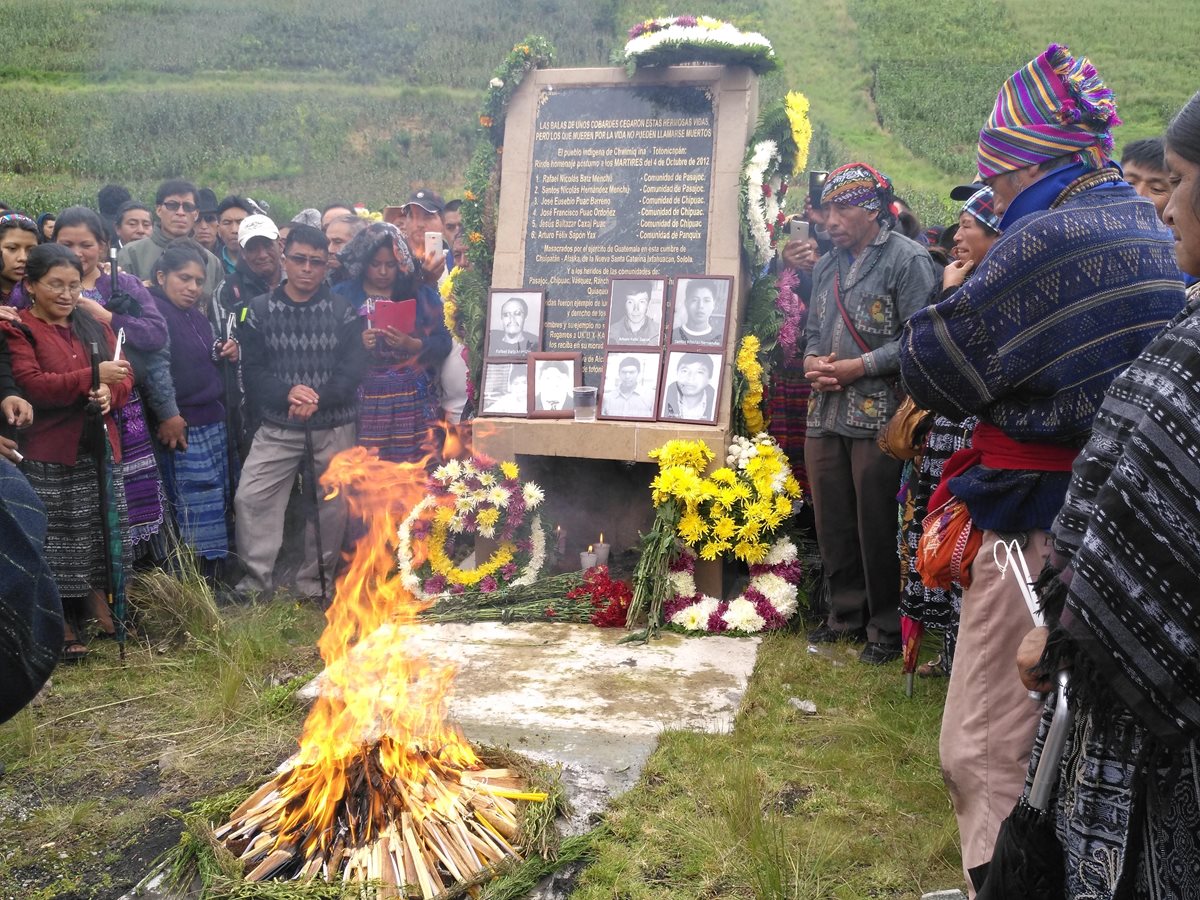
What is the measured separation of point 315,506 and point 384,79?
40.6 meters

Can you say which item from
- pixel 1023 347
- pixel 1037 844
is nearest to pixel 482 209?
pixel 1023 347

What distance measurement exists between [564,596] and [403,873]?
324cm

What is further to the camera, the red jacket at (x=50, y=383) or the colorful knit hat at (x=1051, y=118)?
the red jacket at (x=50, y=383)

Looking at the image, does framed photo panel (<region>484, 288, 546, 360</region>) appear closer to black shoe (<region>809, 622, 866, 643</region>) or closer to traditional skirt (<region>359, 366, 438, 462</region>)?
traditional skirt (<region>359, 366, 438, 462</region>)

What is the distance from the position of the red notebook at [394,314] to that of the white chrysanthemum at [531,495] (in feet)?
4.82

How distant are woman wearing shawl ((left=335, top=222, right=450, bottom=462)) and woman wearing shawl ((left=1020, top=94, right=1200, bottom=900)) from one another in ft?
18.2

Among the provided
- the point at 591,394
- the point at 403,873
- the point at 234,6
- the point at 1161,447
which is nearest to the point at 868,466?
the point at 591,394

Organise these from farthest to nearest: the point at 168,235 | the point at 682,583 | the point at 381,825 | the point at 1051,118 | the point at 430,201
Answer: the point at 430,201 → the point at 168,235 → the point at 682,583 → the point at 381,825 → the point at 1051,118

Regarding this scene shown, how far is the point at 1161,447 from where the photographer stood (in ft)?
6.06

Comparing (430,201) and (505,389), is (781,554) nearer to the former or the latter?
(505,389)

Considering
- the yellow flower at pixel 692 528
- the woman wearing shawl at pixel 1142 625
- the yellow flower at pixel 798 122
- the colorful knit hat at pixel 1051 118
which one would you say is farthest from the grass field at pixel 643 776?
the yellow flower at pixel 798 122

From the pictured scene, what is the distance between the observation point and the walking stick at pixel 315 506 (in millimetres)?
6801

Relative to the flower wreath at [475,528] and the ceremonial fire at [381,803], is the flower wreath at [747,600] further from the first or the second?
the ceremonial fire at [381,803]

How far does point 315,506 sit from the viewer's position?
22.6 ft
